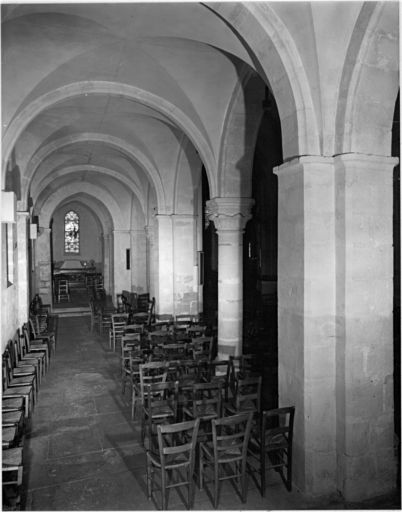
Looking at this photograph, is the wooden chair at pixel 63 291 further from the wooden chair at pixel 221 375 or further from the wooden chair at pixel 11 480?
the wooden chair at pixel 11 480

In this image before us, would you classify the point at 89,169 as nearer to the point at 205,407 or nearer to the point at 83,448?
the point at 83,448

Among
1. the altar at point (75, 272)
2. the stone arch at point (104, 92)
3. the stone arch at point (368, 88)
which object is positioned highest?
the stone arch at point (104, 92)

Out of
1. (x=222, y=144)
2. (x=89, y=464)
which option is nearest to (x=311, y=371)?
(x=89, y=464)

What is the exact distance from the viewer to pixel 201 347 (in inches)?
320

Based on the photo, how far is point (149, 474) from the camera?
4.45 metres

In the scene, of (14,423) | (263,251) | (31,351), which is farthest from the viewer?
(263,251)

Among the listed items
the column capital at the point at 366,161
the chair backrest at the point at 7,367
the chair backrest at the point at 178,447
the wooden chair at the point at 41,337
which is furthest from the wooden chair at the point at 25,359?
the column capital at the point at 366,161

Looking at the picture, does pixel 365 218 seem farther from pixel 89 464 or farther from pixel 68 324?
pixel 68 324

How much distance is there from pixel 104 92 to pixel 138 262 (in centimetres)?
1258

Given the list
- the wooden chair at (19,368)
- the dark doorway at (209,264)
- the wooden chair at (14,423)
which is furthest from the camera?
the dark doorway at (209,264)

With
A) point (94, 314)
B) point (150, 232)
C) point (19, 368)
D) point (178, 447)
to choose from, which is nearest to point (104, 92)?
point (19, 368)

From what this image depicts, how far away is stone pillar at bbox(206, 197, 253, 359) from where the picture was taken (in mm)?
8242

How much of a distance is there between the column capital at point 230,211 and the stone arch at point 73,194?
12.6 meters

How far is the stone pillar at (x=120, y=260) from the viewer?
20.3m
